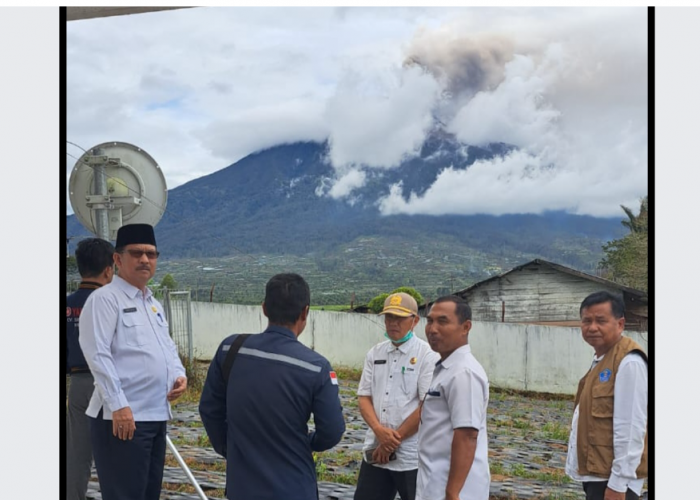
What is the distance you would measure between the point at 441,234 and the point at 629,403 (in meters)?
1.99

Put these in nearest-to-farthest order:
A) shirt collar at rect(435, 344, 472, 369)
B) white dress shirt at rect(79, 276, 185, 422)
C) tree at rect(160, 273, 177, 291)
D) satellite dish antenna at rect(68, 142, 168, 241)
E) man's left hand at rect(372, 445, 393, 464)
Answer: shirt collar at rect(435, 344, 472, 369) → man's left hand at rect(372, 445, 393, 464) → white dress shirt at rect(79, 276, 185, 422) → satellite dish antenna at rect(68, 142, 168, 241) → tree at rect(160, 273, 177, 291)

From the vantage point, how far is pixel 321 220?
17.3 ft

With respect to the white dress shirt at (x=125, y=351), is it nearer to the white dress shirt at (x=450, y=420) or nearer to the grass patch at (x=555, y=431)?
the white dress shirt at (x=450, y=420)

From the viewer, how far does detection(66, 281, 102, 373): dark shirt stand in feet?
14.2

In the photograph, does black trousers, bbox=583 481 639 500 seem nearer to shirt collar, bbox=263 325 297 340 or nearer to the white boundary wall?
the white boundary wall

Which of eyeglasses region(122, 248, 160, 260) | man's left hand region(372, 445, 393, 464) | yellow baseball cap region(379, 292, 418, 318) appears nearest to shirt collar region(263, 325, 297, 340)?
yellow baseball cap region(379, 292, 418, 318)

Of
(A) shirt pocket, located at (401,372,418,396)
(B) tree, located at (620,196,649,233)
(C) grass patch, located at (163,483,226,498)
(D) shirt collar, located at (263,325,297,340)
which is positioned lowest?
(C) grass patch, located at (163,483,226,498)

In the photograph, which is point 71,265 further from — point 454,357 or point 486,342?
point 454,357

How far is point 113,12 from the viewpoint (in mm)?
4879

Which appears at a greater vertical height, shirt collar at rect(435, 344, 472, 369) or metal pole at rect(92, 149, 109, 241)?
metal pole at rect(92, 149, 109, 241)

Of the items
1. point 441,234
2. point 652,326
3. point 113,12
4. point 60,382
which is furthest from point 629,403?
point 113,12

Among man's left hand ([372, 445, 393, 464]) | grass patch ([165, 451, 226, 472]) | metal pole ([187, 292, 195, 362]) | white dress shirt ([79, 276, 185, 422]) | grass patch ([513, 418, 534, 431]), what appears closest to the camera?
man's left hand ([372, 445, 393, 464])

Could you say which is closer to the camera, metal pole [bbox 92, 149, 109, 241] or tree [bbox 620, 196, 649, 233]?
tree [bbox 620, 196, 649, 233]

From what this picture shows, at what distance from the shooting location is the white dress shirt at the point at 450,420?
2.87 meters
